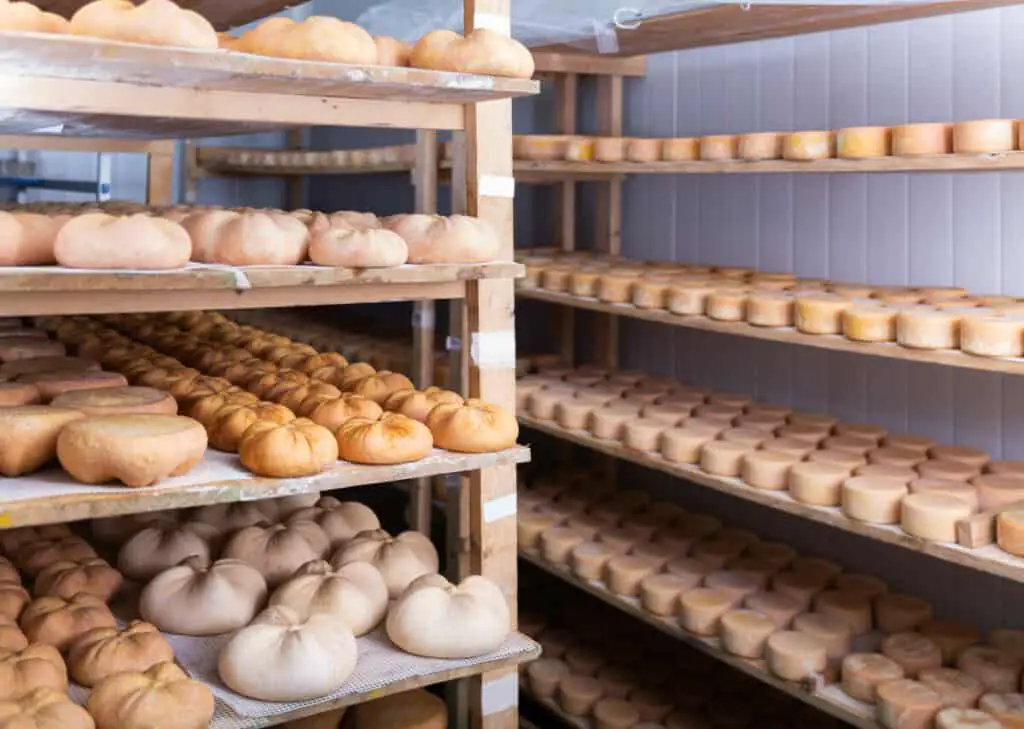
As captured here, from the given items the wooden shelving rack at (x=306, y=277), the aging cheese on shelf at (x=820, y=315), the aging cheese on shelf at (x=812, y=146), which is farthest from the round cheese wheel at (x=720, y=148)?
the wooden shelving rack at (x=306, y=277)

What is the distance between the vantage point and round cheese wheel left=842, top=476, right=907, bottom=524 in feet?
8.61

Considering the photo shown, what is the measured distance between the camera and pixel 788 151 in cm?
298

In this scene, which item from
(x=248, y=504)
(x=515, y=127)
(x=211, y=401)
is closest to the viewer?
(x=211, y=401)

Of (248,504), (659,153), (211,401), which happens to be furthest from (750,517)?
(211,401)

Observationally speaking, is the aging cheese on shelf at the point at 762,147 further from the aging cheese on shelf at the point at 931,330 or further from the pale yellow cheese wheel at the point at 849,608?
the pale yellow cheese wheel at the point at 849,608

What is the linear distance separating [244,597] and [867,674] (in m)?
1.40

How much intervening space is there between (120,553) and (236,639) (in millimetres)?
581

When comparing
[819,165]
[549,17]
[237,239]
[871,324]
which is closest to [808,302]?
[871,324]

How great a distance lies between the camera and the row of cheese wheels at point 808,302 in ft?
8.42

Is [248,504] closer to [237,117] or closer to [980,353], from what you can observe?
[237,117]

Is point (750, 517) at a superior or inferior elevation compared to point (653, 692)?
superior

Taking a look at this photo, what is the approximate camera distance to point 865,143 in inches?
110

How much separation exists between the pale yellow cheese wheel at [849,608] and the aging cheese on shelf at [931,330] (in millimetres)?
729

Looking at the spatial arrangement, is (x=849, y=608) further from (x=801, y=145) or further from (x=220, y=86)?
(x=220, y=86)
